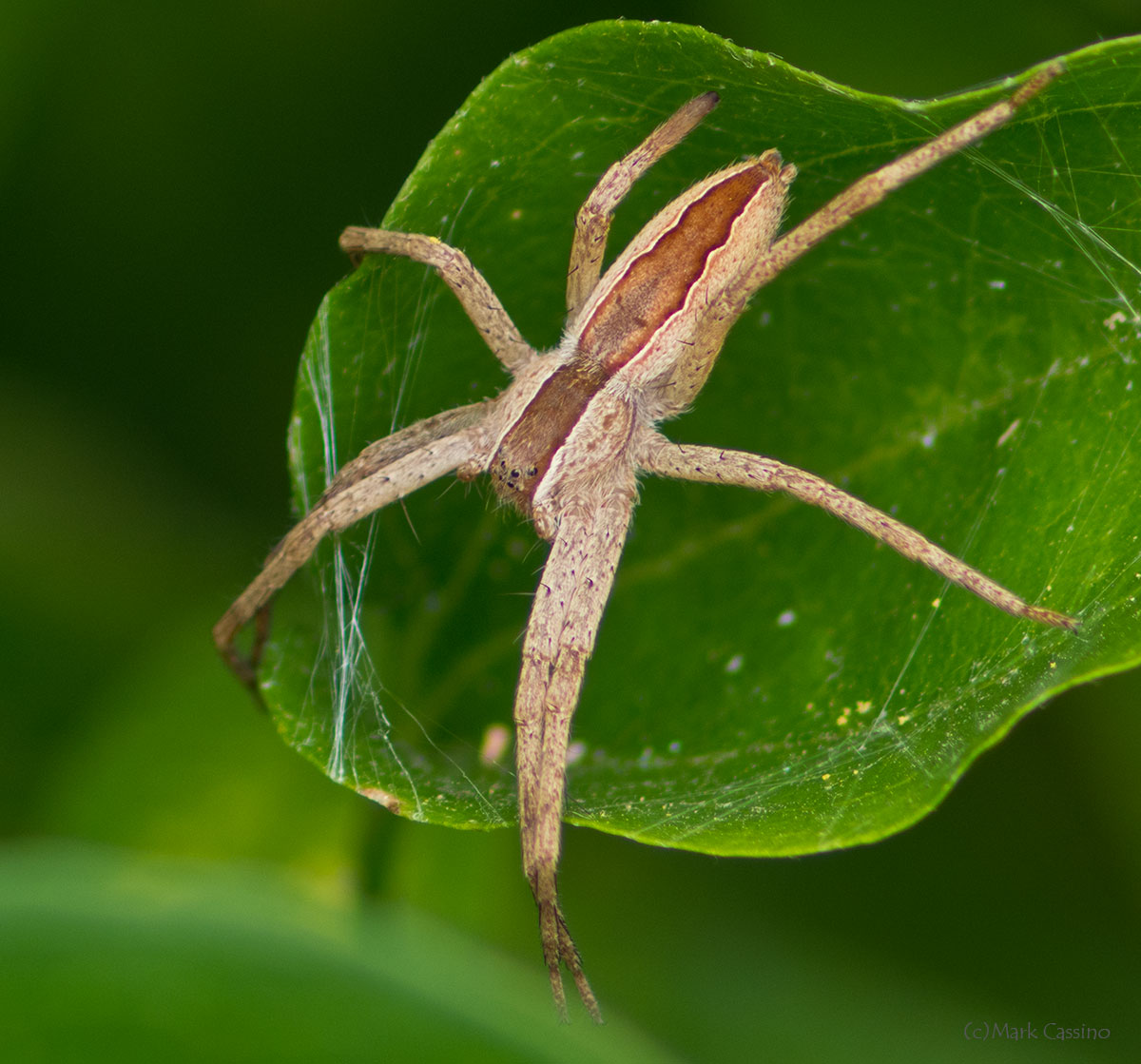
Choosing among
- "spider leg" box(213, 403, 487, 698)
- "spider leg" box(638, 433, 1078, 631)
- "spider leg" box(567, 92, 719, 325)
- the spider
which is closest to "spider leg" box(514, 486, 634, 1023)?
the spider

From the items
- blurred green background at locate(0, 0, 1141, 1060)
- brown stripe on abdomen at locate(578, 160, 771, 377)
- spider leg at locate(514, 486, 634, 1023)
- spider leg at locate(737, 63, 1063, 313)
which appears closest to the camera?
spider leg at locate(737, 63, 1063, 313)

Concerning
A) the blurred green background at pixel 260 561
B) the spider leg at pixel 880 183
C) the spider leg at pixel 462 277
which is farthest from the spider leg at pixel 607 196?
the blurred green background at pixel 260 561

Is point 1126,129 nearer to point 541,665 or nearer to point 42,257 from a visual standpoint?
point 541,665

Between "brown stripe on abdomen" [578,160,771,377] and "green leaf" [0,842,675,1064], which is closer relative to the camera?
"green leaf" [0,842,675,1064]

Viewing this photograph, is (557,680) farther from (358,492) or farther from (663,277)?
(663,277)

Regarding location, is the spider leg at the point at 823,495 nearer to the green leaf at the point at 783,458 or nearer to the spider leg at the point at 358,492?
the green leaf at the point at 783,458

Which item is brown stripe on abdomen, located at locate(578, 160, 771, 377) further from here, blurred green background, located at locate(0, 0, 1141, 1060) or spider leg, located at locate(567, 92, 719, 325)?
blurred green background, located at locate(0, 0, 1141, 1060)

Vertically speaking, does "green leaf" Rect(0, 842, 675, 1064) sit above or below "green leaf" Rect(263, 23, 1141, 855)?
below
